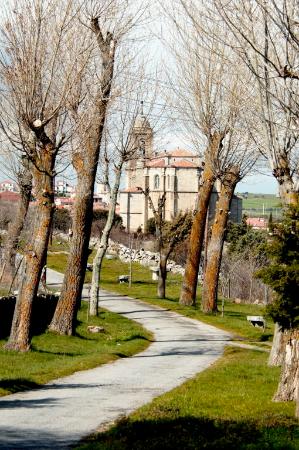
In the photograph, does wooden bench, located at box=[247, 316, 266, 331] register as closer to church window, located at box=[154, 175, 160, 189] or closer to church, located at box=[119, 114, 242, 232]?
church, located at box=[119, 114, 242, 232]

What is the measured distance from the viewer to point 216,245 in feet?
103

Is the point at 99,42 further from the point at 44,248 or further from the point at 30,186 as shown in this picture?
the point at 30,186

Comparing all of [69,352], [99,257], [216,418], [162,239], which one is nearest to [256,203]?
[162,239]

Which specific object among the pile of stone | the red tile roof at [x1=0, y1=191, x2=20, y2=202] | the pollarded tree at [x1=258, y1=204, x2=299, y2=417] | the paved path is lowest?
the paved path

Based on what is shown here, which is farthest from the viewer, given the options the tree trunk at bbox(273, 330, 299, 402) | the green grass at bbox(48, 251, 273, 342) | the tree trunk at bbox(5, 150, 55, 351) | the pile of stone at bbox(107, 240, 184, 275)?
the pile of stone at bbox(107, 240, 184, 275)

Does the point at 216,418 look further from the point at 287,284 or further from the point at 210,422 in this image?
the point at 287,284

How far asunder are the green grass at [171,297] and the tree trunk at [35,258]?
537 cm

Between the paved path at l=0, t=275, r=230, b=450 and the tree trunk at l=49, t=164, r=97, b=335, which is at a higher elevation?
the tree trunk at l=49, t=164, r=97, b=335

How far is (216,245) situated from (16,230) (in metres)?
8.50

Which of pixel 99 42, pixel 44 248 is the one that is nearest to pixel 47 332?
pixel 44 248

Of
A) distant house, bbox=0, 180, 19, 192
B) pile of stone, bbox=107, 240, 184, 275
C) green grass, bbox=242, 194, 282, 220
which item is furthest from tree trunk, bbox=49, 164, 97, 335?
green grass, bbox=242, 194, 282, 220

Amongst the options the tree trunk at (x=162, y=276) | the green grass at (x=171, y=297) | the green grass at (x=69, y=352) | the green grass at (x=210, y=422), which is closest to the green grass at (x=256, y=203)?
the green grass at (x=171, y=297)

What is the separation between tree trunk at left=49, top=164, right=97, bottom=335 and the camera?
72.0 ft

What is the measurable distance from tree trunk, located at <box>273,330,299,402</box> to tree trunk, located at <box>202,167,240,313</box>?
1779 centimetres
